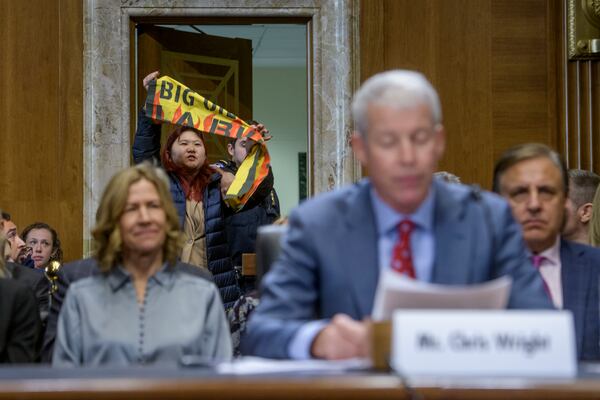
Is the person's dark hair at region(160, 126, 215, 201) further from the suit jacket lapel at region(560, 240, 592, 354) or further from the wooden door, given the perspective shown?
the suit jacket lapel at region(560, 240, 592, 354)

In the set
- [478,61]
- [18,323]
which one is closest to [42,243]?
[18,323]

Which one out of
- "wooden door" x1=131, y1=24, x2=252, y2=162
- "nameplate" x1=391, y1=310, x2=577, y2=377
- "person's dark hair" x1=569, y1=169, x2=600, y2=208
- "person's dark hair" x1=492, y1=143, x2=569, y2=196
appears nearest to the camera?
"nameplate" x1=391, y1=310, x2=577, y2=377

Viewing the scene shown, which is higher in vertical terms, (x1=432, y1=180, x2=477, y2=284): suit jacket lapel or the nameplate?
(x1=432, y1=180, x2=477, y2=284): suit jacket lapel

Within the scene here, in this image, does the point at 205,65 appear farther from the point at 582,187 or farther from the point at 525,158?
the point at 525,158

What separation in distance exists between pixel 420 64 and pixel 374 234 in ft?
16.4

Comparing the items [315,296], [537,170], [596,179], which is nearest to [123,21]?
[596,179]

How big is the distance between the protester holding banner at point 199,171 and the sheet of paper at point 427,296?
3224 mm

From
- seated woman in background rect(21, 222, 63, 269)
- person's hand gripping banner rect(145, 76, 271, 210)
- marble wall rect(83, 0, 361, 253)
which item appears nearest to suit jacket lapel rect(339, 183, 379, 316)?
person's hand gripping banner rect(145, 76, 271, 210)

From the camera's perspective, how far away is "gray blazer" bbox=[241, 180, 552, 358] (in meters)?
2.46

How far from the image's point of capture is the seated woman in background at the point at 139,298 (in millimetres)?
3307

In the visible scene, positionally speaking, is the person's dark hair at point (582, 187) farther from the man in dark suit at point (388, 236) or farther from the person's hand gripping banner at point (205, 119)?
the man in dark suit at point (388, 236)

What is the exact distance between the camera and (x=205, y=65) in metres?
7.82

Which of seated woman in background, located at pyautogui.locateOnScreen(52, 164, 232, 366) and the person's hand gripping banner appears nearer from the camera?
seated woman in background, located at pyautogui.locateOnScreen(52, 164, 232, 366)

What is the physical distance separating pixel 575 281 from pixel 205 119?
3.07 meters
